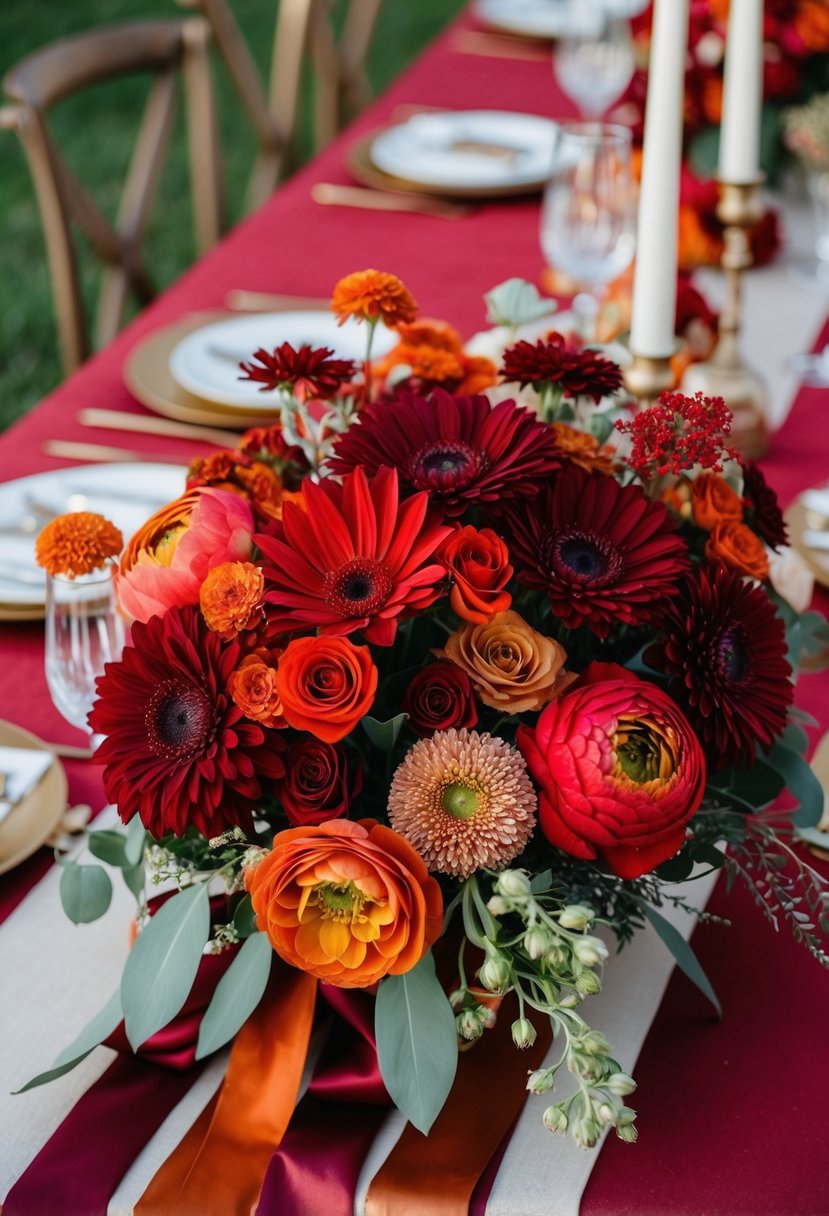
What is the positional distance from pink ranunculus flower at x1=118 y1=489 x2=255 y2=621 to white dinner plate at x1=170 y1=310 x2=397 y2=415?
2.61 ft

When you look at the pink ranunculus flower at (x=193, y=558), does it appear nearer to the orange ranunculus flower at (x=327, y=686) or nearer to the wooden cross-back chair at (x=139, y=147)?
the orange ranunculus flower at (x=327, y=686)

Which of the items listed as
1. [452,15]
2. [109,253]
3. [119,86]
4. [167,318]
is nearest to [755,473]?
[167,318]

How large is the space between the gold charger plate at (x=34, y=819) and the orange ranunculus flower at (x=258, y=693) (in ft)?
1.03

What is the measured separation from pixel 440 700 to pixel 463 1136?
0.22 m

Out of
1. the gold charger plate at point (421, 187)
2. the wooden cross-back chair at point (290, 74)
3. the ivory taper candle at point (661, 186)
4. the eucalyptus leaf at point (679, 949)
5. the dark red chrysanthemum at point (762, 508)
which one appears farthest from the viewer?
the wooden cross-back chair at point (290, 74)

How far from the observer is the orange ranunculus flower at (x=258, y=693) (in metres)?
0.71

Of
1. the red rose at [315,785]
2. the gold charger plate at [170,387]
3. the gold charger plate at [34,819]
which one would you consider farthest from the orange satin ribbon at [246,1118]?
the gold charger plate at [170,387]

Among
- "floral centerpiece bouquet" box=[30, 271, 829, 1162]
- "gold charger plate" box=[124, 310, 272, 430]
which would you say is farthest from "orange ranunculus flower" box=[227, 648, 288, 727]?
"gold charger plate" box=[124, 310, 272, 430]

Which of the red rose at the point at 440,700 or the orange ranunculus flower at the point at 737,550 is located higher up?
the orange ranunculus flower at the point at 737,550

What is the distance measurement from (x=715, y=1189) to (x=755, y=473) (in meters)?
0.40

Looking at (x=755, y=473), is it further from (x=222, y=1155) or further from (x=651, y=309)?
(x=222, y=1155)

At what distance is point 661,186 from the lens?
41.2 inches

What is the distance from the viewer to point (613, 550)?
775 mm

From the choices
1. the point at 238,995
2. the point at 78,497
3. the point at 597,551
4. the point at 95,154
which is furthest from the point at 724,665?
the point at 95,154
